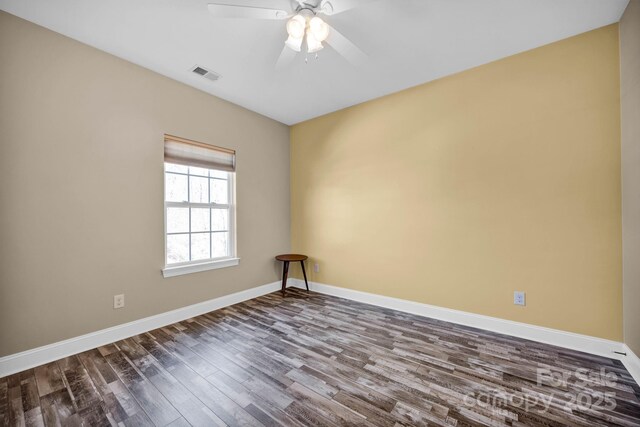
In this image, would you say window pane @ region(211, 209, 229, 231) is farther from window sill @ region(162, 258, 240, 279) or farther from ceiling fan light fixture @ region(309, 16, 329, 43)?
ceiling fan light fixture @ region(309, 16, 329, 43)

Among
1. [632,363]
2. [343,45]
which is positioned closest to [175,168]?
[343,45]

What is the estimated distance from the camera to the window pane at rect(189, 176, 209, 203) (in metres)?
3.01

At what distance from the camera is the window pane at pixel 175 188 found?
2.80 m

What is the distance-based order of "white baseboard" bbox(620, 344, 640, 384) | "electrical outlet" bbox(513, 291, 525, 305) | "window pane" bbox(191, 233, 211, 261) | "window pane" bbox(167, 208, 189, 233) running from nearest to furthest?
"white baseboard" bbox(620, 344, 640, 384), "electrical outlet" bbox(513, 291, 525, 305), "window pane" bbox(167, 208, 189, 233), "window pane" bbox(191, 233, 211, 261)

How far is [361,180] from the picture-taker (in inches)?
133

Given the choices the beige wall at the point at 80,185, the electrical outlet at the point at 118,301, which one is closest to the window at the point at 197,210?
the beige wall at the point at 80,185

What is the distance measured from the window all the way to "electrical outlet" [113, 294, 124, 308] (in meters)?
0.41

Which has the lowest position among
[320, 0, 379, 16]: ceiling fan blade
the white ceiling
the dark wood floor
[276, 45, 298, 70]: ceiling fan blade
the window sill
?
the dark wood floor

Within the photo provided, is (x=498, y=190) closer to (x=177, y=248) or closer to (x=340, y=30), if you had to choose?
(x=340, y=30)

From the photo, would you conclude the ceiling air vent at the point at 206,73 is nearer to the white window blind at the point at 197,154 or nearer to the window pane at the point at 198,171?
the white window blind at the point at 197,154

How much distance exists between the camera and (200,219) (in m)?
3.07

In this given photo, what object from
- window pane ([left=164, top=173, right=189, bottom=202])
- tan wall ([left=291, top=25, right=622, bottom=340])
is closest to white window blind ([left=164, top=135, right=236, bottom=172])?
window pane ([left=164, top=173, right=189, bottom=202])

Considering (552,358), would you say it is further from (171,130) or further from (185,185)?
(171,130)

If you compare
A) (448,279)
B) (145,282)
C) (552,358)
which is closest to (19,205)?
(145,282)
